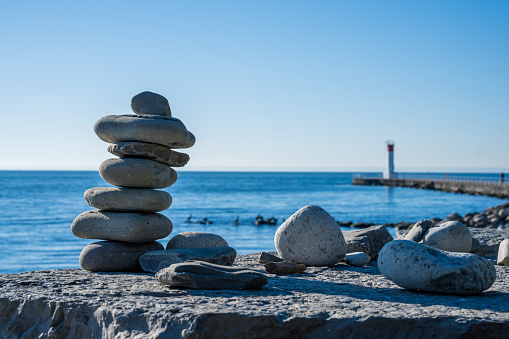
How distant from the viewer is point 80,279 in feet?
21.6

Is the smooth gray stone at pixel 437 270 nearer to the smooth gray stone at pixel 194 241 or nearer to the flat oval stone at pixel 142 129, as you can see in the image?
the smooth gray stone at pixel 194 241

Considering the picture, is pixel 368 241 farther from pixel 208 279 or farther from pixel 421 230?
pixel 208 279

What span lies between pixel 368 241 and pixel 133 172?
4.18 m

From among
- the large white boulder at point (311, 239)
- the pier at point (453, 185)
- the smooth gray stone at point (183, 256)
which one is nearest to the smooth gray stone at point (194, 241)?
the smooth gray stone at point (183, 256)

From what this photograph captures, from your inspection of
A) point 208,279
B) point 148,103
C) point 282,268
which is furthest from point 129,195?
point 208,279

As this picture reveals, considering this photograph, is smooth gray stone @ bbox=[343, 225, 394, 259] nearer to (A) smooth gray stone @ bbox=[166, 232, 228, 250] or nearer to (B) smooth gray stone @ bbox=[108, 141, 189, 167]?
(A) smooth gray stone @ bbox=[166, 232, 228, 250]

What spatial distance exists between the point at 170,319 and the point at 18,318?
2.00 m

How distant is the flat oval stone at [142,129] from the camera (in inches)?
311

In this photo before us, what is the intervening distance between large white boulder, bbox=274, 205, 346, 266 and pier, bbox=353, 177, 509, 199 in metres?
45.4

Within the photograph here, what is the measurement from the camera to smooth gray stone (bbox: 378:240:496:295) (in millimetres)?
5562

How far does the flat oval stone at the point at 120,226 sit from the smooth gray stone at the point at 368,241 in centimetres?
332

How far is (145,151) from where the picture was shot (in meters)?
8.03

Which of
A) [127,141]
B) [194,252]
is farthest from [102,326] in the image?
[127,141]

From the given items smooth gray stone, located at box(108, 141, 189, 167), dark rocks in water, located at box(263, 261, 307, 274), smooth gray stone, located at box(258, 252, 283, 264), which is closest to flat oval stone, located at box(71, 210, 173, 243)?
smooth gray stone, located at box(108, 141, 189, 167)
